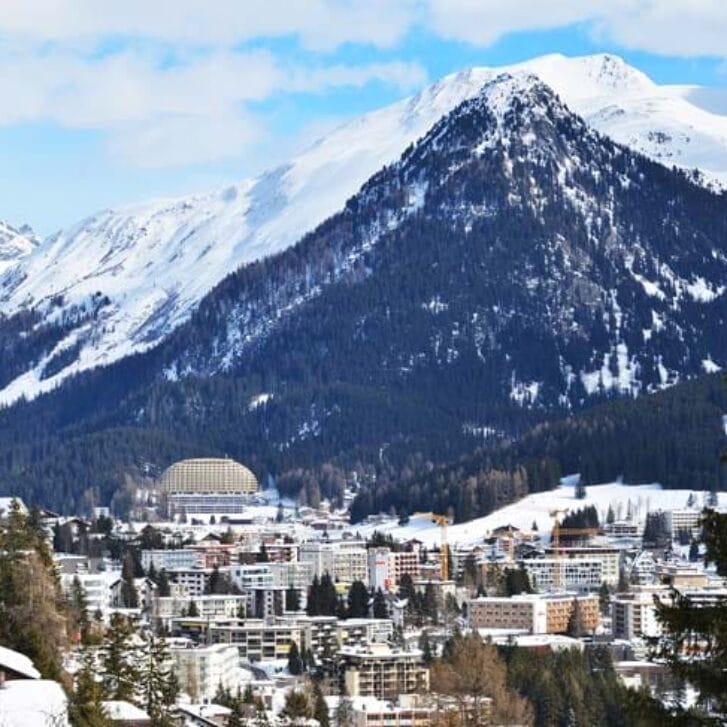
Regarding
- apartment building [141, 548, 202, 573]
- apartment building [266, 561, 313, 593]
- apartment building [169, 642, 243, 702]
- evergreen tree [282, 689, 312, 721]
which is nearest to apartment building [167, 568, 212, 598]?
apartment building [141, 548, 202, 573]

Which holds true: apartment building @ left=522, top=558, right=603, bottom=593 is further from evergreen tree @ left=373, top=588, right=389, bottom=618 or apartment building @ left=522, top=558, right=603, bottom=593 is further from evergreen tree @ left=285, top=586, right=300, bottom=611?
evergreen tree @ left=373, top=588, right=389, bottom=618

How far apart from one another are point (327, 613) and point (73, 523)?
160ft

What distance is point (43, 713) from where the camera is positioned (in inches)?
1502

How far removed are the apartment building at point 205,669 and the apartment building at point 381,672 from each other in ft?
17.3

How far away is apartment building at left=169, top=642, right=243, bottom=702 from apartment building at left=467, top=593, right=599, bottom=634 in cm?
2870

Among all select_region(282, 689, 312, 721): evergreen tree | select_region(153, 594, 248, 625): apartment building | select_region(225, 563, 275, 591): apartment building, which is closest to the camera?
select_region(282, 689, 312, 721): evergreen tree

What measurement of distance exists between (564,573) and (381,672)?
68906 mm

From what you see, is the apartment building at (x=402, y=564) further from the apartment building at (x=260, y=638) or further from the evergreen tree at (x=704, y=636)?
the evergreen tree at (x=704, y=636)

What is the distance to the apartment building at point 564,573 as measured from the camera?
7032 inches

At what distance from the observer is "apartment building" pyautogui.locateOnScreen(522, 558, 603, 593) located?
17862cm

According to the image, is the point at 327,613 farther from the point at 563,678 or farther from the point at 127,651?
the point at 127,651

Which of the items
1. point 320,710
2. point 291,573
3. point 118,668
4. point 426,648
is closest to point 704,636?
point 118,668

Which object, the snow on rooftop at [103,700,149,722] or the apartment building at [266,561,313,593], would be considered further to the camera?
the apartment building at [266,561,313,593]

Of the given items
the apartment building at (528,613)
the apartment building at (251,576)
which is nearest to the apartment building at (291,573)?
the apartment building at (251,576)
